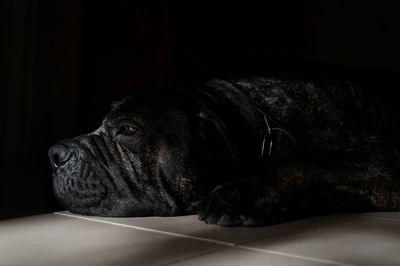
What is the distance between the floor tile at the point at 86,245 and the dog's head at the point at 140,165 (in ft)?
0.50

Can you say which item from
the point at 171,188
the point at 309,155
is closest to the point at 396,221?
the point at 309,155

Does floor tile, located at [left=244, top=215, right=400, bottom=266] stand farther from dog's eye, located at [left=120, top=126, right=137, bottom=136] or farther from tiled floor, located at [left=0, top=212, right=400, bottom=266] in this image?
dog's eye, located at [left=120, top=126, right=137, bottom=136]

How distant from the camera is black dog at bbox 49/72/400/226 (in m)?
1.79

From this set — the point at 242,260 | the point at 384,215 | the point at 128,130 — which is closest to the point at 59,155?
the point at 128,130

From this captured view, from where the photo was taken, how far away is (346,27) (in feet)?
16.4

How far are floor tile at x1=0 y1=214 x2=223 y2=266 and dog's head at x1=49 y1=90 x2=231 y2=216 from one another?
0.15 m

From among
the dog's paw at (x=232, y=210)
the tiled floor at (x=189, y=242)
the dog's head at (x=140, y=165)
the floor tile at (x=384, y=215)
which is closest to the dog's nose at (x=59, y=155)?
the dog's head at (x=140, y=165)

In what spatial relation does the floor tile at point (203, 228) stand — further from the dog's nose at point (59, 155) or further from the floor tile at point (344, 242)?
the dog's nose at point (59, 155)

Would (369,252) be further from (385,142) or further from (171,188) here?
(385,142)

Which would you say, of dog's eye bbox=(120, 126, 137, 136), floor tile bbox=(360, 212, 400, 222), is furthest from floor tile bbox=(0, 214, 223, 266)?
floor tile bbox=(360, 212, 400, 222)

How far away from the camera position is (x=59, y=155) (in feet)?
5.98

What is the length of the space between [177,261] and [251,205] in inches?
19.6

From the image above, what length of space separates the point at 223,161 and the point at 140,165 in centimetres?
27

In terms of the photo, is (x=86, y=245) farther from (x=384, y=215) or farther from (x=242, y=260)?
(x=384, y=215)
